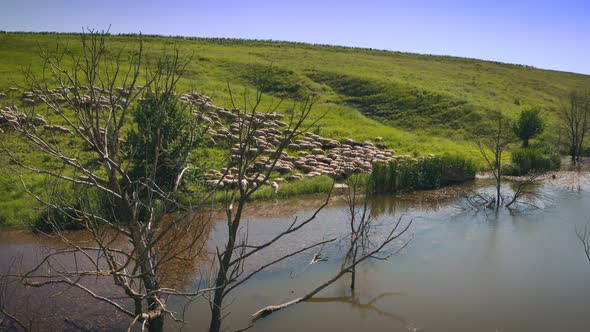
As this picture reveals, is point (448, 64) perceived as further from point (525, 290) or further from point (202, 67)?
point (525, 290)

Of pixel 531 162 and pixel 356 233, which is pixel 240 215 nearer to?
pixel 356 233

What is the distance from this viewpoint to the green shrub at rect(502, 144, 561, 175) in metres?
26.9

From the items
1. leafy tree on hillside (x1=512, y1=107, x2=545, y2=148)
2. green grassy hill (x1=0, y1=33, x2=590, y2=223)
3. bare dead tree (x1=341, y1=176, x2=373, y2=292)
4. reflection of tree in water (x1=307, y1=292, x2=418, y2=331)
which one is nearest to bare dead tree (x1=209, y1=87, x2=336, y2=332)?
bare dead tree (x1=341, y1=176, x2=373, y2=292)

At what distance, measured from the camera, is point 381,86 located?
43.1m

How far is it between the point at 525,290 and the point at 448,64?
162 feet

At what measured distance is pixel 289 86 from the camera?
4250 centimetres

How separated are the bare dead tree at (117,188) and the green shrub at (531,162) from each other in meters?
16.4

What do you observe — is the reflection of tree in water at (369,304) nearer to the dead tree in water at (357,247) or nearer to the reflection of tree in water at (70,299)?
the dead tree in water at (357,247)

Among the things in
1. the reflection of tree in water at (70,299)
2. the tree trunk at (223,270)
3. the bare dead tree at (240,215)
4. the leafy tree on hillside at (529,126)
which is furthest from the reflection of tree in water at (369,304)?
the leafy tree on hillside at (529,126)

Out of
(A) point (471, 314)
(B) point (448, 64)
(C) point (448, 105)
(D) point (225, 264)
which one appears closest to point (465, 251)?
(A) point (471, 314)

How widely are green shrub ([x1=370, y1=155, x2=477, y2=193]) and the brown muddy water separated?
3.32 metres

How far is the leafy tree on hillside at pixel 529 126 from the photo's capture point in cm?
3112

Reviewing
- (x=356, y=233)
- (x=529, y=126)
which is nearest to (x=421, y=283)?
(x=356, y=233)

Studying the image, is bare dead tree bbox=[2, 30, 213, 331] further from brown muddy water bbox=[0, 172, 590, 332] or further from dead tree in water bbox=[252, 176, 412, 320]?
dead tree in water bbox=[252, 176, 412, 320]
